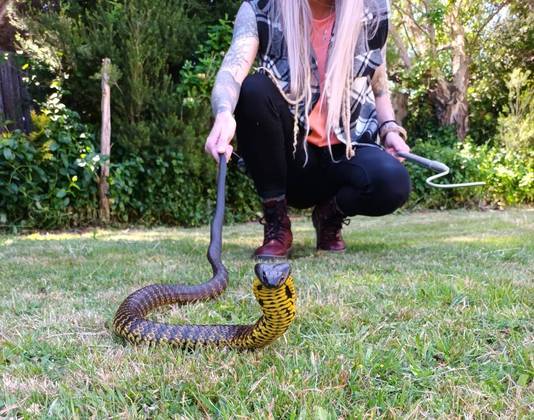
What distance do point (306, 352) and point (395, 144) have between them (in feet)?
6.08

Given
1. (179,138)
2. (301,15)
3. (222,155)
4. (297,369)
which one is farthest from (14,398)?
(179,138)

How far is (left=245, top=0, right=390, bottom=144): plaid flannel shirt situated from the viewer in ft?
9.21

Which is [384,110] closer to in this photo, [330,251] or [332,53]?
[332,53]

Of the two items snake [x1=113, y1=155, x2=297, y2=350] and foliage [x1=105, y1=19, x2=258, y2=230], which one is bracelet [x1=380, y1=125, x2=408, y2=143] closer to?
snake [x1=113, y1=155, x2=297, y2=350]

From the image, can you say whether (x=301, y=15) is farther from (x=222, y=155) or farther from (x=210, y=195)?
(x=210, y=195)

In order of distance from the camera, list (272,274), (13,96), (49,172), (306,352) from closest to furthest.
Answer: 1. (272,274)
2. (306,352)
3. (49,172)
4. (13,96)

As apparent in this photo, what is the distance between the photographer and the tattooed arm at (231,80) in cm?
219

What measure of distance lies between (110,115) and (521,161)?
716cm

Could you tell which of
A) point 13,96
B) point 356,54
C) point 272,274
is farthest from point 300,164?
point 13,96

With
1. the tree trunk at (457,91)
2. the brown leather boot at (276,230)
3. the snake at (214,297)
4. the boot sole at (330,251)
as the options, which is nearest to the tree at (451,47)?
the tree trunk at (457,91)

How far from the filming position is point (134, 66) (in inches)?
237

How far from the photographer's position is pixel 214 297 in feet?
6.69

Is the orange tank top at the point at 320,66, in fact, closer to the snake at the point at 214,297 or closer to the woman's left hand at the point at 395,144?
the woman's left hand at the point at 395,144

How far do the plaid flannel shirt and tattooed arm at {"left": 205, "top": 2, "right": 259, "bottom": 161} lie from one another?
2.4 inches
